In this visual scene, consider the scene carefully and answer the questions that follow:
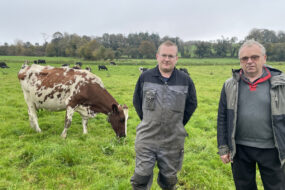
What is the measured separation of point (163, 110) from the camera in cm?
309

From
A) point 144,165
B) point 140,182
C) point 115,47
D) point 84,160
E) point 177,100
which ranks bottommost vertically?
point 84,160

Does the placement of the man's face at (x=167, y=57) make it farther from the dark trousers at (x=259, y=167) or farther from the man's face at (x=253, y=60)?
the dark trousers at (x=259, y=167)

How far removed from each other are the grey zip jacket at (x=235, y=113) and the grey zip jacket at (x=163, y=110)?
59 cm

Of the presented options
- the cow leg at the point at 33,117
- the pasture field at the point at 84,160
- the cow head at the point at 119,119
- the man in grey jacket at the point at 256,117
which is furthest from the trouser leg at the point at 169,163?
the cow leg at the point at 33,117

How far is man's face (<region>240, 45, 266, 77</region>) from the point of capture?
275 centimetres

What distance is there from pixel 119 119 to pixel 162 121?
3.31m

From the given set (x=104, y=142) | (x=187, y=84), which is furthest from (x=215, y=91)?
(x=187, y=84)

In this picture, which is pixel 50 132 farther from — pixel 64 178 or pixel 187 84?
pixel 187 84

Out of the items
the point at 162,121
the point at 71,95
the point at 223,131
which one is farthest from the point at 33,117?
Answer: the point at 223,131

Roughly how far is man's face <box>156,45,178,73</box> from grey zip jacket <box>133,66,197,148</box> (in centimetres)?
16

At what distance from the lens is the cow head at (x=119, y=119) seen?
622cm

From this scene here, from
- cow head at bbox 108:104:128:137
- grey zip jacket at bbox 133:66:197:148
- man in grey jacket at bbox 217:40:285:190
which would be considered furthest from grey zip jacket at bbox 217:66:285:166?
cow head at bbox 108:104:128:137

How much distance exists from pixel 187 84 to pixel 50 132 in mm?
5640

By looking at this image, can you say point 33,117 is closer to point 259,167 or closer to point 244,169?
point 244,169
